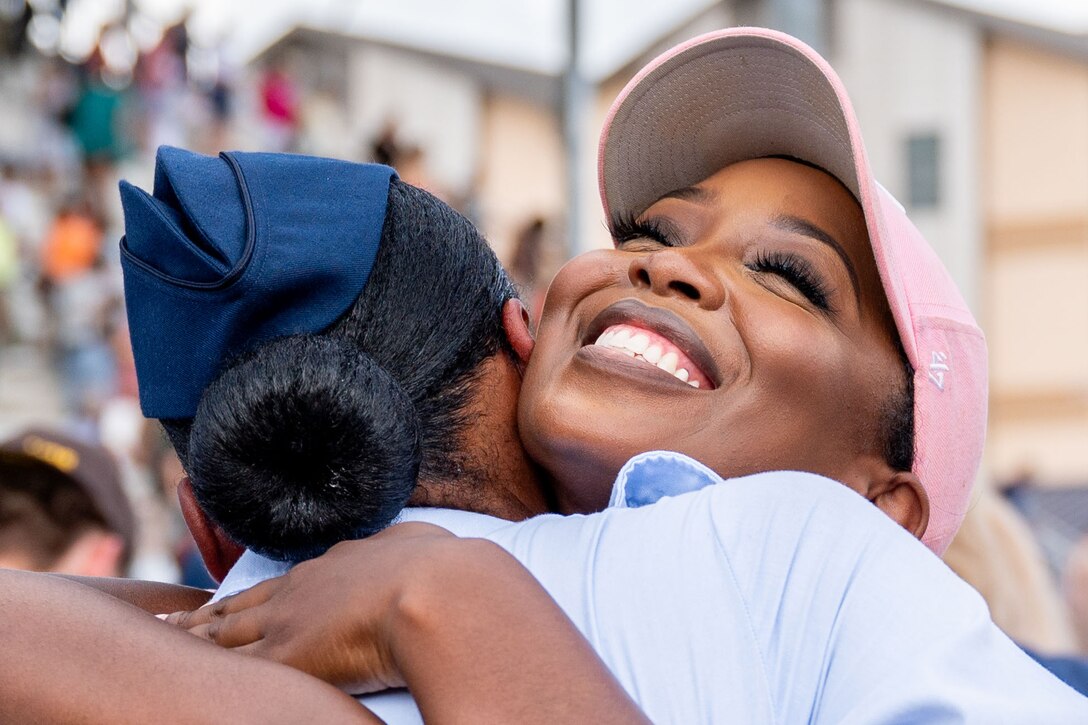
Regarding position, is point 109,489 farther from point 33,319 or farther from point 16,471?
point 33,319

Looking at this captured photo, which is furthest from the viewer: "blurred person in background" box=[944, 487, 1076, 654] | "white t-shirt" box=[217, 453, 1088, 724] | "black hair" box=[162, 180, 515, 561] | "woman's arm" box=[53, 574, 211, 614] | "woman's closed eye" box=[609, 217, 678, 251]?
"blurred person in background" box=[944, 487, 1076, 654]

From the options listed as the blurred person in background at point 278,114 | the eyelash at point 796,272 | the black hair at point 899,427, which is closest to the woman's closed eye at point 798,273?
the eyelash at point 796,272

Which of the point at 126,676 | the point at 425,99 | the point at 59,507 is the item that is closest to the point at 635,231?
the point at 126,676

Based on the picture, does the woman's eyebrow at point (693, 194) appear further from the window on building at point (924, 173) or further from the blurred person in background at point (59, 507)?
the window on building at point (924, 173)

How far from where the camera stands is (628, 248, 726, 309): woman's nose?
5.97 feet

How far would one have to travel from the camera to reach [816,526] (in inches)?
54.7

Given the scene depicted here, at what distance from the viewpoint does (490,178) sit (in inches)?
918

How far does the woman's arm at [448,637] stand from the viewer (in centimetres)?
130

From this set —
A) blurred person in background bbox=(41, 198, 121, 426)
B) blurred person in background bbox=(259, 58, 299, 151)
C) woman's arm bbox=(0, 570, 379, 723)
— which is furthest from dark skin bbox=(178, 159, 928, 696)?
blurred person in background bbox=(259, 58, 299, 151)

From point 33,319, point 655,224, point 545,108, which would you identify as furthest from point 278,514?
point 545,108

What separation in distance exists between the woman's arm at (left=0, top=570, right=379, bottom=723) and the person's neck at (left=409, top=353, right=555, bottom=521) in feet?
1.09

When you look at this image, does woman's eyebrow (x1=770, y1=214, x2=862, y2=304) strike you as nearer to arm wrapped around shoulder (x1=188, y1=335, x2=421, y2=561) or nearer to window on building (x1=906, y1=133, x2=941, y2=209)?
arm wrapped around shoulder (x1=188, y1=335, x2=421, y2=561)

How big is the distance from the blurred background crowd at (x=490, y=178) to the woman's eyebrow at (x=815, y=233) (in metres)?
1.88

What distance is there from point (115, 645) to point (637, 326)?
75 cm
